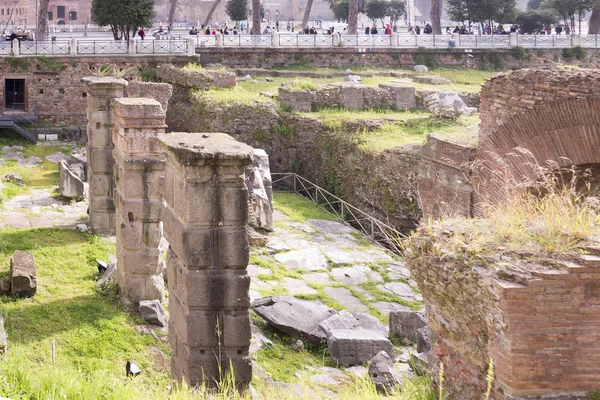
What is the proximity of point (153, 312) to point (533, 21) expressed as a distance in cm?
3302

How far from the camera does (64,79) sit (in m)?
25.9

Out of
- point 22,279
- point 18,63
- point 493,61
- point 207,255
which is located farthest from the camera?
point 493,61

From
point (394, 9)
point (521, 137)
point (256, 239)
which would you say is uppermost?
point (394, 9)

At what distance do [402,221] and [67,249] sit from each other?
570 cm

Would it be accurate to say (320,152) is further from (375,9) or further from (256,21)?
(375,9)

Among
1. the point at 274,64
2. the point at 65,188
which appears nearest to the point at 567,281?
the point at 65,188

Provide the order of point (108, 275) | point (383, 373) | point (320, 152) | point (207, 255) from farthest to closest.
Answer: point (320, 152) < point (108, 275) < point (383, 373) < point (207, 255)

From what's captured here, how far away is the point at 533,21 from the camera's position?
40.3 m

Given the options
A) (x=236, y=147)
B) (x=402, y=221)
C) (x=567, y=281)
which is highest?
(x=236, y=147)

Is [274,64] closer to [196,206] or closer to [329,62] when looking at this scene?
[329,62]

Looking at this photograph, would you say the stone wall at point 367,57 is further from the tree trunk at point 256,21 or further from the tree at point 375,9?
the tree at point 375,9

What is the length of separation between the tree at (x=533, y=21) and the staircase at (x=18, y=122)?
894 inches

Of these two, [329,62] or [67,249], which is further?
[329,62]

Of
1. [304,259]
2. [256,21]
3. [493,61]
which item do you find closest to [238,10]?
[256,21]
